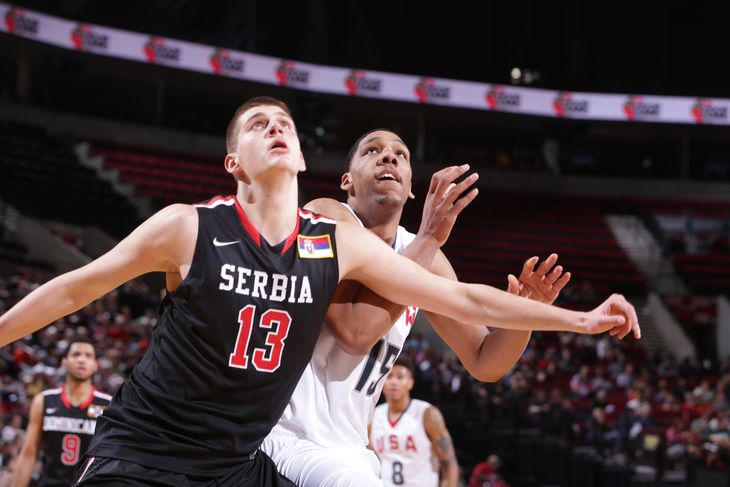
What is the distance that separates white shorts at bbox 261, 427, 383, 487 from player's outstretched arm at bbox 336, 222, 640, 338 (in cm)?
66

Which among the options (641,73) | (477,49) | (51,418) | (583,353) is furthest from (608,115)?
(51,418)

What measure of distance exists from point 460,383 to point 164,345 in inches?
514

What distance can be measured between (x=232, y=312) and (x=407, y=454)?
5.65 meters

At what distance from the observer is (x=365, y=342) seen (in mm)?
3709

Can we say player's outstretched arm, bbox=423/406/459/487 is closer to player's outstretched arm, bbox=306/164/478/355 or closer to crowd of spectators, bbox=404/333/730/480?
player's outstretched arm, bbox=306/164/478/355

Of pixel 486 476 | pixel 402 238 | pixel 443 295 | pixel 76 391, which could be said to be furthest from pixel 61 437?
pixel 486 476

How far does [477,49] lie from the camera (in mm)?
30391

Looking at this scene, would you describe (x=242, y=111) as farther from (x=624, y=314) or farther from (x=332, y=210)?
(x=624, y=314)

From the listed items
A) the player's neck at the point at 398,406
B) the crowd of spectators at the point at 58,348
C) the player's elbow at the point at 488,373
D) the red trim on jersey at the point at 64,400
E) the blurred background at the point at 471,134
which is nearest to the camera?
the player's elbow at the point at 488,373

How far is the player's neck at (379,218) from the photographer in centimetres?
414

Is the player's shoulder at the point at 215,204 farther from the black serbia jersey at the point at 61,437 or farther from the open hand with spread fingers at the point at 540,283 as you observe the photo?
the black serbia jersey at the point at 61,437

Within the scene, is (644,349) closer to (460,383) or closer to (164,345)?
(460,383)

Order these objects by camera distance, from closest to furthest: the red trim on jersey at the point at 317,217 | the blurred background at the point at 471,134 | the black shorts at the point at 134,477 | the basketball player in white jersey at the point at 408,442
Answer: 1. the black shorts at the point at 134,477
2. the red trim on jersey at the point at 317,217
3. the basketball player in white jersey at the point at 408,442
4. the blurred background at the point at 471,134

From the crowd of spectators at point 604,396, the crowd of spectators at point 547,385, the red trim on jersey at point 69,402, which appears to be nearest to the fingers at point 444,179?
the red trim on jersey at point 69,402
